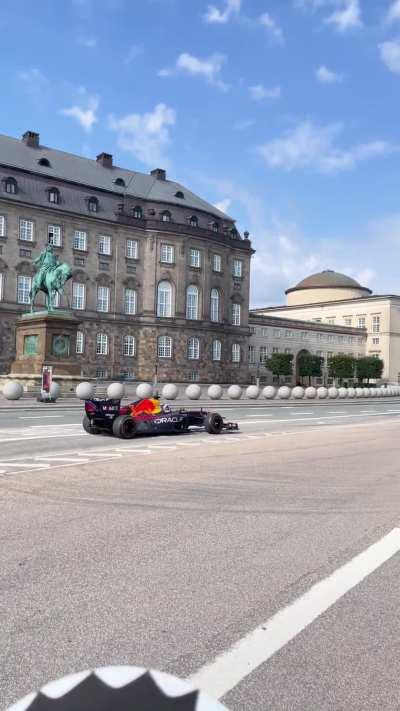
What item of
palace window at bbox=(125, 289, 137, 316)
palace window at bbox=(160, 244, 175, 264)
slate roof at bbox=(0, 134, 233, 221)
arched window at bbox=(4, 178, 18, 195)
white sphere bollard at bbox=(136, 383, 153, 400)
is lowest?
white sphere bollard at bbox=(136, 383, 153, 400)

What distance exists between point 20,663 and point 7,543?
275 centimetres

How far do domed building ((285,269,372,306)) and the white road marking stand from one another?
122 meters

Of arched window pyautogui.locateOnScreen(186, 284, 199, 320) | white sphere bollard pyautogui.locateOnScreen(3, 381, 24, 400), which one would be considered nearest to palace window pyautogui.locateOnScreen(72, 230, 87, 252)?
arched window pyautogui.locateOnScreen(186, 284, 199, 320)

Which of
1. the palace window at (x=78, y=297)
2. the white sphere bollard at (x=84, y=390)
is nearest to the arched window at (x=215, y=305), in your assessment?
→ the palace window at (x=78, y=297)

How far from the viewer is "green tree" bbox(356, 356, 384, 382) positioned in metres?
101

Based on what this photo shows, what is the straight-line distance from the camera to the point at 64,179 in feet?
228

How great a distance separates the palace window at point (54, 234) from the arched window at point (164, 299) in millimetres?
12802

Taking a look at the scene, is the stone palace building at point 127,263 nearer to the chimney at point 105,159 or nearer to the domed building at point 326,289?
the chimney at point 105,159

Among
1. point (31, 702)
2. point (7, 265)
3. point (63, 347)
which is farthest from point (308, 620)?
point (7, 265)

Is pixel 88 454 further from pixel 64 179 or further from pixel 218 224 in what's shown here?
pixel 218 224

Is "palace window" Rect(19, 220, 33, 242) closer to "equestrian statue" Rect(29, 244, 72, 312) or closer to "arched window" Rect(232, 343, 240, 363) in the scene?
"equestrian statue" Rect(29, 244, 72, 312)

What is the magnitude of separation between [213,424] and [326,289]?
113334mm

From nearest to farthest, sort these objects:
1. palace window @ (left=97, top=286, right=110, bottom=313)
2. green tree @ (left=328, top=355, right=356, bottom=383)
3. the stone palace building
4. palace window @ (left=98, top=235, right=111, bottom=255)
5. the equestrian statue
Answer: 1. the equestrian statue
2. the stone palace building
3. palace window @ (left=97, top=286, right=110, bottom=313)
4. palace window @ (left=98, top=235, right=111, bottom=255)
5. green tree @ (left=328, top=355, right=356, bottom=383)

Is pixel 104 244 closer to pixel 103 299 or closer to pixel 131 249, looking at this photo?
pixel 131 249
